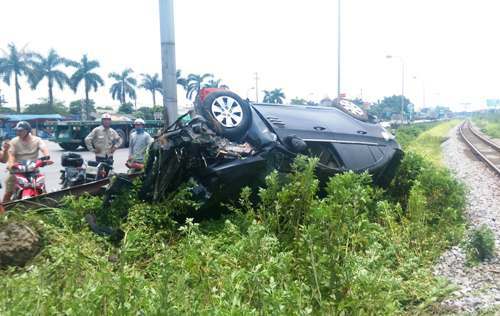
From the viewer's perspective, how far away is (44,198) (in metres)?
4.57

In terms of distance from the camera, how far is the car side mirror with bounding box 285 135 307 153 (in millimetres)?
4707

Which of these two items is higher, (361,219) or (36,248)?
(361,219)

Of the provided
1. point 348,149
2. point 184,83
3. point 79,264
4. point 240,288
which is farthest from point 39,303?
point 184,83

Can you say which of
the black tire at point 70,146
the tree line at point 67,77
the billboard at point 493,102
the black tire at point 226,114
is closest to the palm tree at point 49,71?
the tree line at point 67,77

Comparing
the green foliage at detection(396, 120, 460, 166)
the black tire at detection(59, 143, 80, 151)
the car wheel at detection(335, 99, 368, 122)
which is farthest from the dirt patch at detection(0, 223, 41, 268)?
the black tire at detection(59, 143, 80, 151)

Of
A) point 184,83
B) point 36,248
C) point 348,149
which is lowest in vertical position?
point 36,248

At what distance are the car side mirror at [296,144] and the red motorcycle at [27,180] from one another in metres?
2.99

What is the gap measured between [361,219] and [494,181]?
9678 mm

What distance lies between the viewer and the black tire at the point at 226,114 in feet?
15.6

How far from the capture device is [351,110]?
647 centimetres

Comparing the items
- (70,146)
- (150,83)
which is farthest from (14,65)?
(70,146)

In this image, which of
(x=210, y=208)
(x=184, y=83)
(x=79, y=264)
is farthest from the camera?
(x=184, y=83)

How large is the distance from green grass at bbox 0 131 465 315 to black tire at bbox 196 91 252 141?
0.75 metres

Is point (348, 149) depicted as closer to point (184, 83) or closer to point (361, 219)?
point (361, 219)
